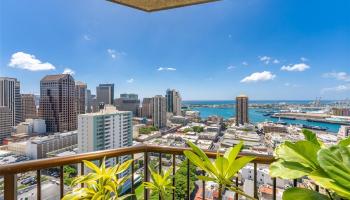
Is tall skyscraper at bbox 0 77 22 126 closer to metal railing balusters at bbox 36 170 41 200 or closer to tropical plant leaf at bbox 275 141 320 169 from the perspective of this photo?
metal railing balusters at bbox 36 170 41 200

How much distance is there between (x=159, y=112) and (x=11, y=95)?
19.2m

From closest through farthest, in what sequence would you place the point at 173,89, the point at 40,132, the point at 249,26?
1. the point at 249,26
2. the point at 40,132
3. the point at 173,89

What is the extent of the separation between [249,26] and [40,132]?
82.3 ft

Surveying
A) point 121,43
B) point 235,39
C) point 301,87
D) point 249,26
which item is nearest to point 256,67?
point 301,87

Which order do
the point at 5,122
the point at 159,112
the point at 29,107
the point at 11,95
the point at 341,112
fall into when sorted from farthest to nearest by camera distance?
the point at 159,112 < the point at 29,107 < the point at 5,122 < the point at 11,95 < the point at 341,112

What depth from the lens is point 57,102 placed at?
2122 centimetres

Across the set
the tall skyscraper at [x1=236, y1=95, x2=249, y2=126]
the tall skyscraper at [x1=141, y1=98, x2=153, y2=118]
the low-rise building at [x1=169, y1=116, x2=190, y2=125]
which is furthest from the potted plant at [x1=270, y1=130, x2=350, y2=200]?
the tall skyscraper at [x1=141, y1=98, x2=153, y2=118]

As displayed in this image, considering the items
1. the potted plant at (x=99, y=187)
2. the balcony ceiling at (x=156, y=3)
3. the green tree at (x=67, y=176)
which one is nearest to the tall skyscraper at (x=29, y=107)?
the green tree at (x=67, y=176)

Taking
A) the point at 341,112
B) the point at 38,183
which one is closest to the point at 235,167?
the point at 38,183

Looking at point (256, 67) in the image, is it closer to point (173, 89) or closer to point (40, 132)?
point (173, 89)

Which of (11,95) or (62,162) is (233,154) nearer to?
(62,162)

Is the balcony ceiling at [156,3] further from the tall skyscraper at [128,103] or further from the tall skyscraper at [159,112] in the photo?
the tall skyscraper at [128,103]

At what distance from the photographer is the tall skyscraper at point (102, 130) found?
12477mm

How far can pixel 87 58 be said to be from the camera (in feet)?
81.1
